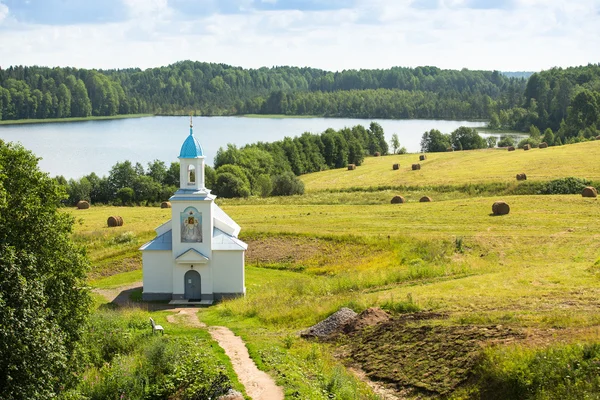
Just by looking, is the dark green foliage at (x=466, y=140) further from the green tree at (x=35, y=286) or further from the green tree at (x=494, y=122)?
the green tree at (x=35, y=286)

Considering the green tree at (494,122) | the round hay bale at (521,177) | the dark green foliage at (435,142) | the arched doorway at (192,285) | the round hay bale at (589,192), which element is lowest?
the arched doorway at (192,285)

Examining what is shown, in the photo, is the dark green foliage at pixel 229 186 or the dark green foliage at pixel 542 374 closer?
the dark green foliage at pixel 542 374

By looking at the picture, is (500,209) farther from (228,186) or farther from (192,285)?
(228,186)

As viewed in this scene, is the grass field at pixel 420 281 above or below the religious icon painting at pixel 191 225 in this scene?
below

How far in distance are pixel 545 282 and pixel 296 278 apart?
41.8 ft

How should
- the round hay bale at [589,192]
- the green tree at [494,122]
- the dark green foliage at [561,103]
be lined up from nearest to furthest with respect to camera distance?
the round hay bale at [589,192] < the dark green foliage at [561,103] < the green tree at [494,122]

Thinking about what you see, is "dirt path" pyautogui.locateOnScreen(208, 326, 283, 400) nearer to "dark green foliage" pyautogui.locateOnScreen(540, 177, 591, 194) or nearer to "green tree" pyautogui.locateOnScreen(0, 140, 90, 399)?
"green tree" pyautogui.locateOnScreen(0, 140, 90, 399)

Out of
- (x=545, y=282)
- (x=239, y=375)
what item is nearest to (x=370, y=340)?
(x=239, y=375)

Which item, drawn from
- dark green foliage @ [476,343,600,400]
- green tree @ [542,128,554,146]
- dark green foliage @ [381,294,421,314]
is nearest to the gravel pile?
dark green foliage @ [381,294,421,314]

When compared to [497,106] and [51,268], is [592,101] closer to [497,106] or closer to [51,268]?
[497,106]

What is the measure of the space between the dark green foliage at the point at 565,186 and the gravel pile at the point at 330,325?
3547cm

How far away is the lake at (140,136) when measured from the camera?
355 ft

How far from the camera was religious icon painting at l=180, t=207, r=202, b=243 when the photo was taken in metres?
33.7

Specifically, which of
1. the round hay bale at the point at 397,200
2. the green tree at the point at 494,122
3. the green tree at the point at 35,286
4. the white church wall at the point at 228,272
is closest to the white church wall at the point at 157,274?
the white church wall at the point at 228,272
